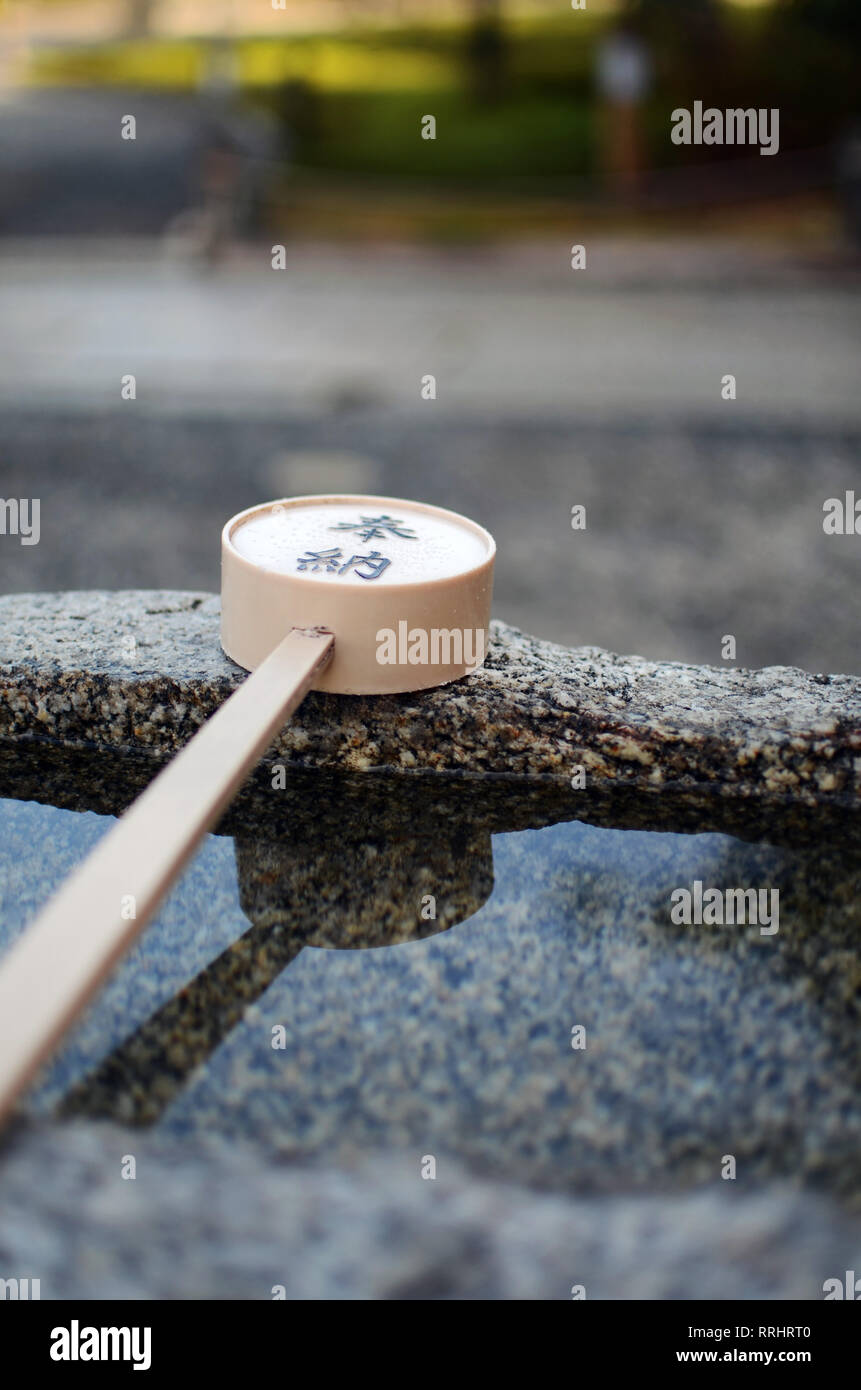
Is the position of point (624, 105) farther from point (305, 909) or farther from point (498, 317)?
point (305, 909)

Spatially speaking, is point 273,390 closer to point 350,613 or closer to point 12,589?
point 12,589

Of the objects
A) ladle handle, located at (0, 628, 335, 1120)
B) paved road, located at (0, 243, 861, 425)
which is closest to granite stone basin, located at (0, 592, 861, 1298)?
ladle handle, located at (0, 628, 335, 1120)

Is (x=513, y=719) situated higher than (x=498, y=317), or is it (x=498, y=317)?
(x=498, y=317)

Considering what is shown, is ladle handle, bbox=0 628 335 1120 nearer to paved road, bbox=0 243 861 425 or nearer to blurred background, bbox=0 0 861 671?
blurred background, bbox=0 0 861 671

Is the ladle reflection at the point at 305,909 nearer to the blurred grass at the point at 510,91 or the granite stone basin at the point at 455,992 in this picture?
the granite stone basin at the point at 455,992

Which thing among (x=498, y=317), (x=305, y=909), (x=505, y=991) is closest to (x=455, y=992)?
(x=505, y=991)

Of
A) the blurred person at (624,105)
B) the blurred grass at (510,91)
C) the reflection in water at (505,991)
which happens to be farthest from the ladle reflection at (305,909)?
the blurred grass at (510,91)
